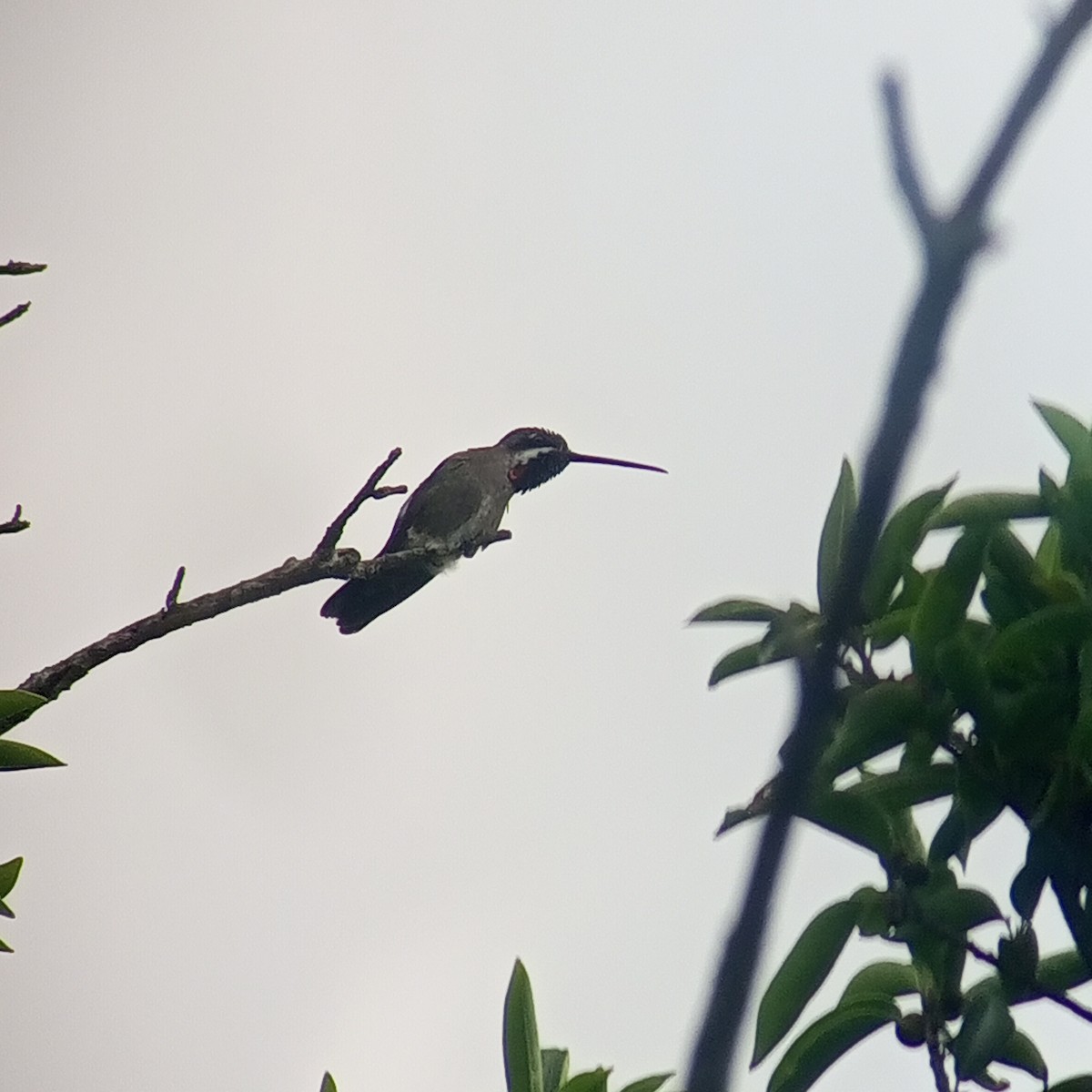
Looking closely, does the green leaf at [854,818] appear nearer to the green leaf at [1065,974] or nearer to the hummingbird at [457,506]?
the green leaf at [1065,974]

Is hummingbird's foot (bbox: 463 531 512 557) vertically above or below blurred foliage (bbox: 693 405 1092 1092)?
above

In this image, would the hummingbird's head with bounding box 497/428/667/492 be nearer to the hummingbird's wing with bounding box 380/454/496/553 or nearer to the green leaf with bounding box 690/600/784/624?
the hummingbird's wing with bounding box 380/454/496/553

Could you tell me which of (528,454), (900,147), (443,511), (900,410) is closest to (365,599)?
(443,511)

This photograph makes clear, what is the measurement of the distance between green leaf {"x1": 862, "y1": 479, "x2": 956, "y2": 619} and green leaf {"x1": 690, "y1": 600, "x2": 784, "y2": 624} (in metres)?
0.23

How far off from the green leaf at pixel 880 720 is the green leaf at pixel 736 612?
1.10 feet

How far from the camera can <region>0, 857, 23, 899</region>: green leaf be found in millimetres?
2854

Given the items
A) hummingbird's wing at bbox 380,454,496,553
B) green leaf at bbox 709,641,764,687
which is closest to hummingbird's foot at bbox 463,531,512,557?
hummingbird's wing at bbox 380,454,496,553

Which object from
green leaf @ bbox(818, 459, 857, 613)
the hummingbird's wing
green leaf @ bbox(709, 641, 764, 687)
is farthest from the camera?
the hummingbird's wing

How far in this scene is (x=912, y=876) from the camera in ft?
7.14

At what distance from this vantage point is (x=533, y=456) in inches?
324

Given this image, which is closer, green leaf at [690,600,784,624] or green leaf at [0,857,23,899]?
green leaf at [690,600,784,624]

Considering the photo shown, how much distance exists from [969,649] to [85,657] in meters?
2.16

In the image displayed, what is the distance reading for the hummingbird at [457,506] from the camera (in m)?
6.63

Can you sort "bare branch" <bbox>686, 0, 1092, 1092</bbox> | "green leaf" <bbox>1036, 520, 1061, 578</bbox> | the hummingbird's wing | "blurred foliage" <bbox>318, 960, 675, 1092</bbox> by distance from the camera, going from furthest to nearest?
the hummingbird's wing, "blurred foliage" <bbox>318, 960, 675, 1092</bbox>, "green leaf" <bbox>1036, 520, 1061, 578</bbox>, "bare branch" <bbox>686, 0, 1092, 1092</bbox>
